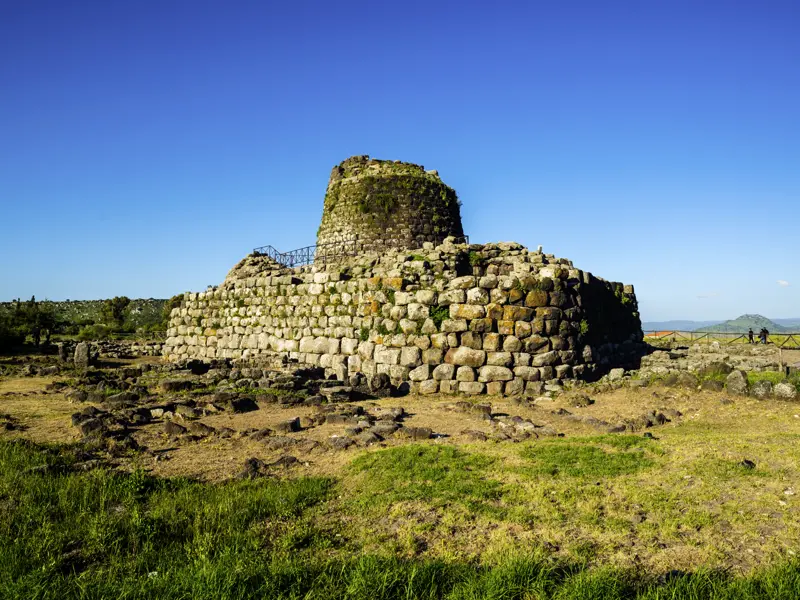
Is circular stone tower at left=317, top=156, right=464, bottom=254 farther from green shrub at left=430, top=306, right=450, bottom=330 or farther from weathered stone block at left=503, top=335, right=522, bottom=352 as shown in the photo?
weathered stone block at left=503, top=335, right=522, bottom=352

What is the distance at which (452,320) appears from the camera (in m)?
12.9

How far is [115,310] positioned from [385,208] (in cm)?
3908

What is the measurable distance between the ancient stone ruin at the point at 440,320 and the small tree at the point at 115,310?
34.4 m

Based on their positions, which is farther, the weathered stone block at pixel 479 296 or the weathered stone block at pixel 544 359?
the weathered stone block at pixel 479 296

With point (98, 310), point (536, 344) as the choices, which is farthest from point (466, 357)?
point (98, 310)

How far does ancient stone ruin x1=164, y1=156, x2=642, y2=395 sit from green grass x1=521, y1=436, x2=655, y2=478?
4711 mm

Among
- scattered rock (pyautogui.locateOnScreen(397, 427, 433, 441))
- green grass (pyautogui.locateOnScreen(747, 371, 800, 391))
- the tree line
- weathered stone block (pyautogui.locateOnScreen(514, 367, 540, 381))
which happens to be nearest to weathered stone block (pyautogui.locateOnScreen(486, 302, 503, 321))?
weathered stone block (pyautogui.locateOnScreen(514, 367, 540, 381))

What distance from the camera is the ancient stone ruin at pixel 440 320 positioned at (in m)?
12.5

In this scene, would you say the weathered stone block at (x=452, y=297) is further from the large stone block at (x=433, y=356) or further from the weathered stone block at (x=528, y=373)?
the weathered stone block at (x=528, y=373)

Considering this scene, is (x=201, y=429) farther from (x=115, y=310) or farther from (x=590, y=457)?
(x=115, y=310)

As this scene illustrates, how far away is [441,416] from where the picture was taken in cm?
1014

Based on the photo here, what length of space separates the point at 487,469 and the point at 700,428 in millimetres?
4341

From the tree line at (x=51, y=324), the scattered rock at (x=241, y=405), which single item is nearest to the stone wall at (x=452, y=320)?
the scattered rock at (x=241, y=405)

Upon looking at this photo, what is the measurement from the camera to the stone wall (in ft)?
41.0
